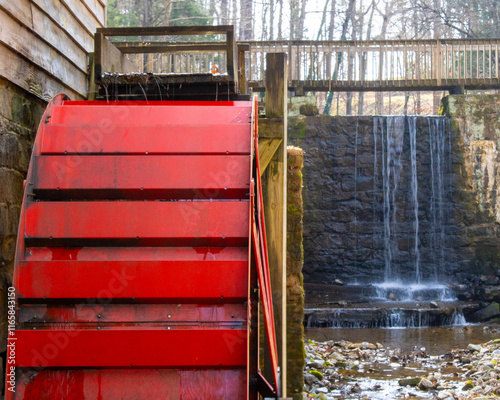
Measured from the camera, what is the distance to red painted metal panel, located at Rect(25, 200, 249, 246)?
11.9ft

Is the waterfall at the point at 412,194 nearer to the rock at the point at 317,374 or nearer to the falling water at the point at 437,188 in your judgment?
the falling water at the point at 437,188

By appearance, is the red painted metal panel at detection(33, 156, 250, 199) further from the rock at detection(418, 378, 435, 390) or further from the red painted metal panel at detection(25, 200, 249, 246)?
the rock at detection(418, 378, 435, 390)

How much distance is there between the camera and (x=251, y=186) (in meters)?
3.65

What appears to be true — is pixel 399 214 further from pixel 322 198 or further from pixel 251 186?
pixel 251 186

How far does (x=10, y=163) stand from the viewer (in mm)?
4527

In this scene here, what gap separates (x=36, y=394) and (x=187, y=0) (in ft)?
63.7

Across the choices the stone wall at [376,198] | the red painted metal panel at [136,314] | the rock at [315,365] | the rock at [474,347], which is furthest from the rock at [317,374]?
the stone wall at [376,198]

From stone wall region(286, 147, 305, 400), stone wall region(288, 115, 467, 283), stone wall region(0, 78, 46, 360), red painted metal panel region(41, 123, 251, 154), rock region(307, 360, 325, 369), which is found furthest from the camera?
stone wall region(288, 115, 467, 283)

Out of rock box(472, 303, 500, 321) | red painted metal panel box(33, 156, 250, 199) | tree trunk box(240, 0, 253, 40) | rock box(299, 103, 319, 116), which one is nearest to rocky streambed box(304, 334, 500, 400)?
rock box(472, 303, 500, 321)

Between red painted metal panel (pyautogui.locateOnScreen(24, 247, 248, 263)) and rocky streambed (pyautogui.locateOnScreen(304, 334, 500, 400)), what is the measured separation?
3.07 metres

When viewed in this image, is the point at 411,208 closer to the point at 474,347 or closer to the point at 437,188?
the point at 437,188

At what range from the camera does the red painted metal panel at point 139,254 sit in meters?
3.57

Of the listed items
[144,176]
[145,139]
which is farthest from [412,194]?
[144,176]

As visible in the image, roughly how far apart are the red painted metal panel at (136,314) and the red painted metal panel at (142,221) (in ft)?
1.29
